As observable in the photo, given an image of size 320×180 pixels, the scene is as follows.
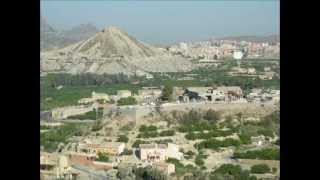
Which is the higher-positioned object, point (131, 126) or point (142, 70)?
point (142, 70)

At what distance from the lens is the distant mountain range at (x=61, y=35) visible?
1.10 metres

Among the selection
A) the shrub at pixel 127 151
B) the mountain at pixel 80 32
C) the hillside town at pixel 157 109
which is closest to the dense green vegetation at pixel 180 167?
the hillside town at pixel 157 109

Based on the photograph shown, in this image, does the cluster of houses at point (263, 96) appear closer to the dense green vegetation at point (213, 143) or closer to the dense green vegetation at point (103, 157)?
the dense green vegetation at point (213, 143)

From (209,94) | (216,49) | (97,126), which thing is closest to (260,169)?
(209,94)

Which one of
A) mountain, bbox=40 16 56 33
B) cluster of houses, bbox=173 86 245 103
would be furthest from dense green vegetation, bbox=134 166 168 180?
mountain, bbox=40 16 56 33

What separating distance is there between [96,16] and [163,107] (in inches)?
12.6

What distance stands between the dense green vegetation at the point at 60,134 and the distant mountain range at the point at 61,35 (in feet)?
0.76

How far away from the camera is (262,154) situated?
1.10 meters

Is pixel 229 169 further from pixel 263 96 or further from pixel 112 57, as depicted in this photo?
pixel 112 57

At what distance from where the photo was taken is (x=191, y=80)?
1.15 meters

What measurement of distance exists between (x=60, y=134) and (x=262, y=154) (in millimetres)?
577
